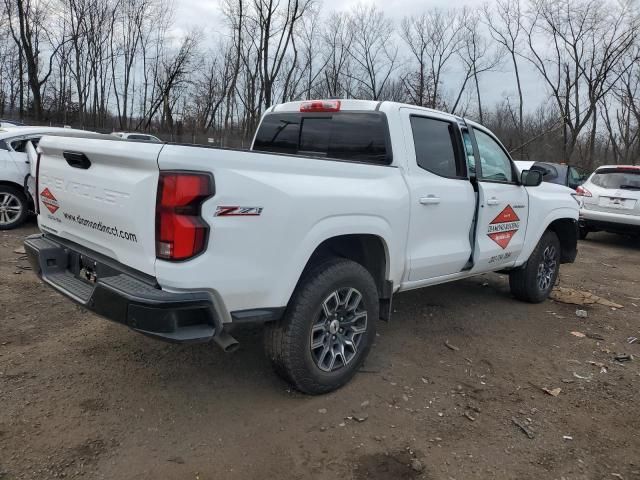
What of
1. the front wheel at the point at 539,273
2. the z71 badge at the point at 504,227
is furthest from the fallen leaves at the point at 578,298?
the z71 badge at the point at 504,227

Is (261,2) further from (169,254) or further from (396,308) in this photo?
(169,254)

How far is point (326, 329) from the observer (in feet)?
11.0

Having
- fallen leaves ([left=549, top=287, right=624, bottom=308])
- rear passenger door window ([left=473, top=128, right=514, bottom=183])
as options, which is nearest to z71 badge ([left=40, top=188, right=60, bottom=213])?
rear passenger door window ([left=473, top=128, right=514, bottom=183])

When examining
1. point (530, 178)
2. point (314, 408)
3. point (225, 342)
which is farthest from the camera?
point (530, 178)

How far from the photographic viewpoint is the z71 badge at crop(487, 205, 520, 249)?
190 inches

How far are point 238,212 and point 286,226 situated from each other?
1.08 feet

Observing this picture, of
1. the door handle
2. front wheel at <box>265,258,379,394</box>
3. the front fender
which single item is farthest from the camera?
the front fender

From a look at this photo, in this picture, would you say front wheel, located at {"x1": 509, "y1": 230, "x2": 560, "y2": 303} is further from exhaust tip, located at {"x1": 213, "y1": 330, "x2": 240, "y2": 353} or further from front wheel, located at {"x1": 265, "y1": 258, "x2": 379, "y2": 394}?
exhaust tip, located at {"x1": 213, "y1": 330, "x2": 240, "y2": 353}

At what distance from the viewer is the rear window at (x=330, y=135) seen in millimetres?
3910

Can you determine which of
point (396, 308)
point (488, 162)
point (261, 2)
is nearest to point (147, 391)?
point (396, 308)

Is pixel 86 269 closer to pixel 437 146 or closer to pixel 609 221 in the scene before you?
pixel 437 146

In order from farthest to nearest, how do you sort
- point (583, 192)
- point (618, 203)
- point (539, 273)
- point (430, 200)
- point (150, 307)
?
point (583, 192)
point (618, 203)
point (539, 273)
point (430, 200)
point (150, 307)

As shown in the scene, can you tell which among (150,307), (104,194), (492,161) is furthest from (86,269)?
(492,161)

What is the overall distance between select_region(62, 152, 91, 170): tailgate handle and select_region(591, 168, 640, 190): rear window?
33.9ft
